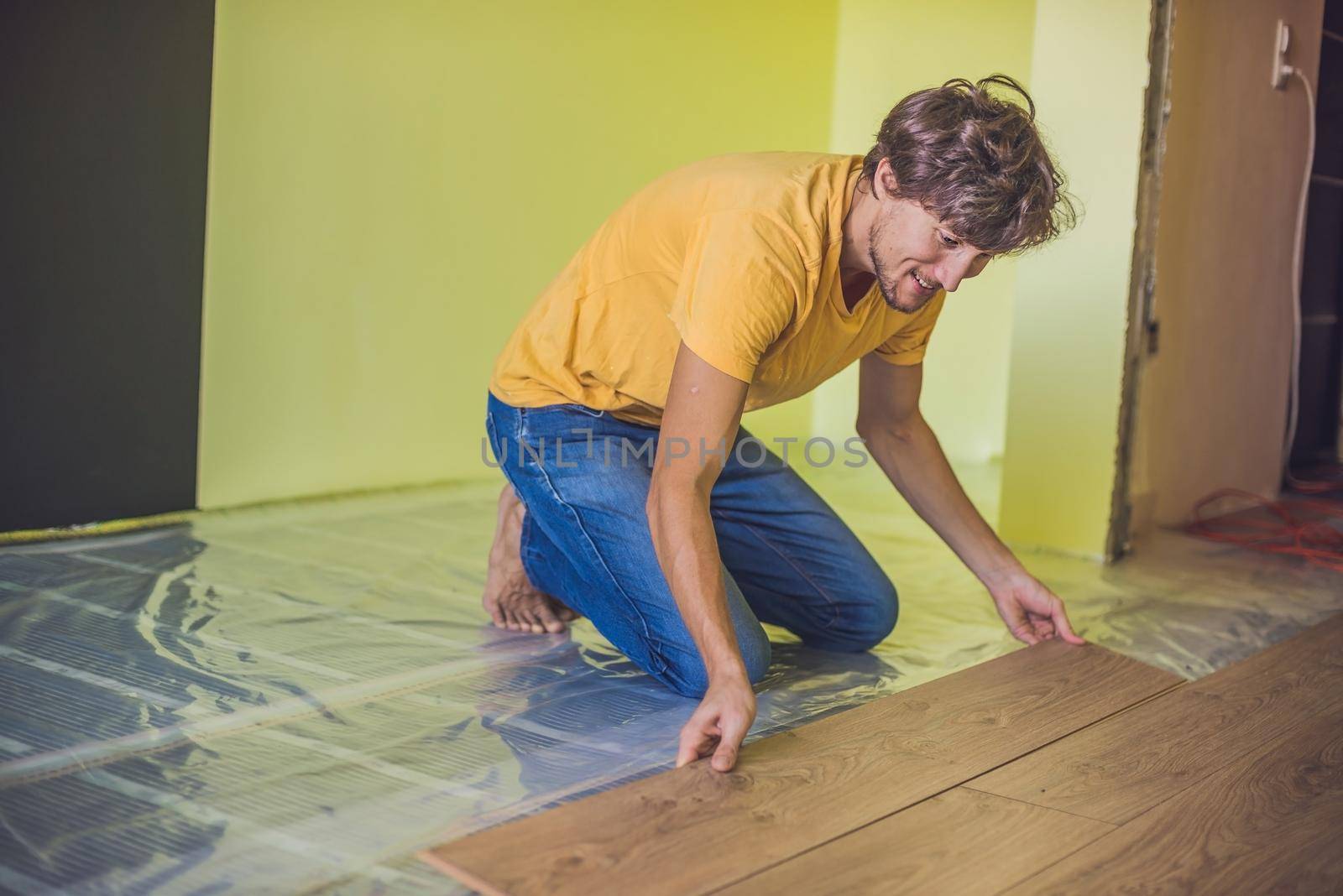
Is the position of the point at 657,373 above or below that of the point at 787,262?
below

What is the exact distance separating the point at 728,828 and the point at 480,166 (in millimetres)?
2696

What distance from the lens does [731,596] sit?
1.99 meters

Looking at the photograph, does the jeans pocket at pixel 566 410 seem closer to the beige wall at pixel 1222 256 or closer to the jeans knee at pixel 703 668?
the jeans knee at pixel 703 668

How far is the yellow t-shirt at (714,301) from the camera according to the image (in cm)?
165

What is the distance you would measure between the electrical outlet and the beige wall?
3cm

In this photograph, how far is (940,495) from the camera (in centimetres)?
221

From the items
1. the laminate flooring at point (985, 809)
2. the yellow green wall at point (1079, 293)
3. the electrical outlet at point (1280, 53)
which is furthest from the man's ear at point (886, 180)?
the electrical outlet at point (1280, 53)

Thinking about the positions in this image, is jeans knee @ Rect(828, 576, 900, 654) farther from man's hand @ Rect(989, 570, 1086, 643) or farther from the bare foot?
the bare foot

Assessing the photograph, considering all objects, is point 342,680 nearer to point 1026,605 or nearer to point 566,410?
point 566,410

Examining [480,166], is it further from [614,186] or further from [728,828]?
[728,828]

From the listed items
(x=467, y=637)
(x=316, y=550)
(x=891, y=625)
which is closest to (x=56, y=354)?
(x=316, y=550)

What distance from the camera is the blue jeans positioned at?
2002 millimetres

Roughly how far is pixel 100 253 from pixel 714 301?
1.83m

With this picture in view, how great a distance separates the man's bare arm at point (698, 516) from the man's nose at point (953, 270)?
1.12 ft
